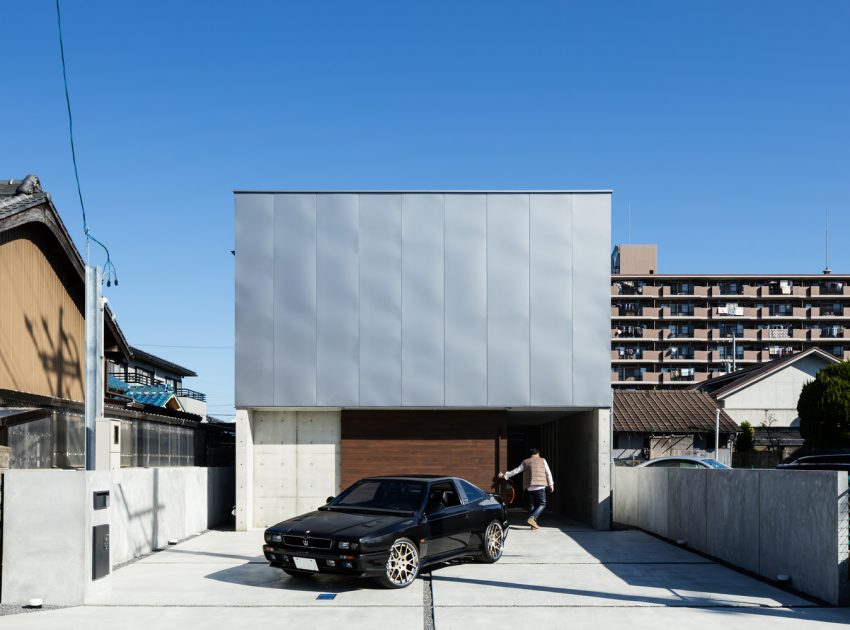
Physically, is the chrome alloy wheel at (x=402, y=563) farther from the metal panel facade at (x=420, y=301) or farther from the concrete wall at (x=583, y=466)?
the concrete wall at (x=583, y=466)

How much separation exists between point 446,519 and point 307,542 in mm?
2159

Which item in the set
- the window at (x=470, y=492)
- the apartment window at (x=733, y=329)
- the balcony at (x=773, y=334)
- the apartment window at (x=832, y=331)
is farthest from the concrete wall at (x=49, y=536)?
the apartment window at (x=832, y=331)

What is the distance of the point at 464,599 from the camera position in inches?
401

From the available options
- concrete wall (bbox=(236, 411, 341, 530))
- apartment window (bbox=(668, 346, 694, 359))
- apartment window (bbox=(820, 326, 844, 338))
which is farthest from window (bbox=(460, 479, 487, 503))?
apartment window (bbox=(820, 326, 844, 338))

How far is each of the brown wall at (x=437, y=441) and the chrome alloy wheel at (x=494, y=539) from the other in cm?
589

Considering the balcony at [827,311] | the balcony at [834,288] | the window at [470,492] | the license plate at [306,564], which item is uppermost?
the balcony at [834,288]

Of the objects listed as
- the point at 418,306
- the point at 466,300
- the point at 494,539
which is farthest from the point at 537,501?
Result: the point at 494,539

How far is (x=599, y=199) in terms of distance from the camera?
62.2ft

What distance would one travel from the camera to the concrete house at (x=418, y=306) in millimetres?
18734

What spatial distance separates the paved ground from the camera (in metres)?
8.95

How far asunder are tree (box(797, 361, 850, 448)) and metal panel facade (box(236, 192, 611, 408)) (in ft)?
110

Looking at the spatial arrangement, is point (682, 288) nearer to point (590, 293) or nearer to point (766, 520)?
point (590, 293)

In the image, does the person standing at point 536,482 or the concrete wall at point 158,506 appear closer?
the concrete wall at point 158,506

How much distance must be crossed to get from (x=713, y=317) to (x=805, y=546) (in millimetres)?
84863
